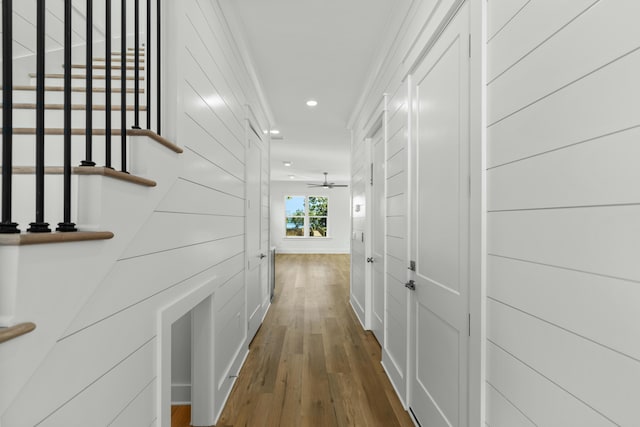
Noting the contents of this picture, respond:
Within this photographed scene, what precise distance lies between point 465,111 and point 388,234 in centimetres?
143

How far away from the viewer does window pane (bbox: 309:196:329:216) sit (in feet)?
37.8

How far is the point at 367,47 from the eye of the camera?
8.68 ft

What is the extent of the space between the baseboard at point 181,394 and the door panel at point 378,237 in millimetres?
1628

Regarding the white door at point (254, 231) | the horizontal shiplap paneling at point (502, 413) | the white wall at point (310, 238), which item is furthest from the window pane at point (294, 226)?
the horizontal shiplap paneling at point (502, 413)

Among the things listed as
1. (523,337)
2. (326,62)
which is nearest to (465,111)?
(523,337)

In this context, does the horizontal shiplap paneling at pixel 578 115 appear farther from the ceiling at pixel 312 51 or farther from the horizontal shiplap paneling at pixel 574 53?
the ceiling at pixel 312 51

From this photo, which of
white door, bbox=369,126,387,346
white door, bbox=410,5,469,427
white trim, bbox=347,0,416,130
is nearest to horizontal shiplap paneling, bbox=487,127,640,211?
white door, bbox=410,5,469,427

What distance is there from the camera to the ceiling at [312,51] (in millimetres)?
2170

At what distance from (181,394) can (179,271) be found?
1.21 metres

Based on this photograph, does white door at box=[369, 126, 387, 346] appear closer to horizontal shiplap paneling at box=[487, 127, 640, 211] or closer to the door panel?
the door panel

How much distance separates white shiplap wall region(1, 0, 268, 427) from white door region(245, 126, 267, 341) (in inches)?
10.9

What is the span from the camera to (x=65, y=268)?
2.43ft

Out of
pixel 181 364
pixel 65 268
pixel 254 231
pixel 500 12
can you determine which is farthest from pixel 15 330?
pixel 254 231

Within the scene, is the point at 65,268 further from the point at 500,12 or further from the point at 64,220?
the point at 500,12
